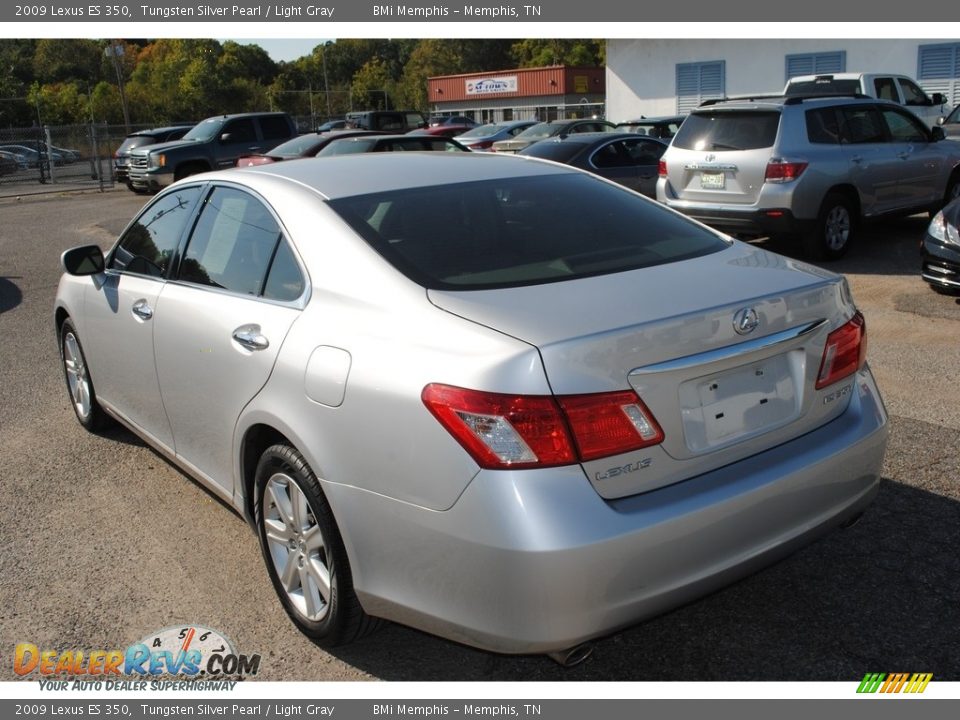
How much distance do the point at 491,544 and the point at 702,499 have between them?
630mm

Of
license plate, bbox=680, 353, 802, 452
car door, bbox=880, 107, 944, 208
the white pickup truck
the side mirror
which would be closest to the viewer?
license plate, bbox=680, 353, 802, 452

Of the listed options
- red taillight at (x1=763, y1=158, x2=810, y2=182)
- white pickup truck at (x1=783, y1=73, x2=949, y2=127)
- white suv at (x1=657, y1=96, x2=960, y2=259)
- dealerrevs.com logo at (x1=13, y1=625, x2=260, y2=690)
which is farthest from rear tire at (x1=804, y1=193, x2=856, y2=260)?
dealerrevs.com logo at (x1=13, y1=625, x2=260, y2=690)

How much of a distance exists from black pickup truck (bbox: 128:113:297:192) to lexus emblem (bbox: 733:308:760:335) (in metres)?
19.9

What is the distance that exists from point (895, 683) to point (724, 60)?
3154 cm

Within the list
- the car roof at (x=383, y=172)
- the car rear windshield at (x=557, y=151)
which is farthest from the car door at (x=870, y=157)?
the car roof at (x=383, y=172)

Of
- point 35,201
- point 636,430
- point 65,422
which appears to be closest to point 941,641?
point 636,430

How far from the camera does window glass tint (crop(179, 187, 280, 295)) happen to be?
357cm

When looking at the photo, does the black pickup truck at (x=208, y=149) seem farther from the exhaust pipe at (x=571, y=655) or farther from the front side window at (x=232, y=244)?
the exhaust pipe at (x=571, y=655)

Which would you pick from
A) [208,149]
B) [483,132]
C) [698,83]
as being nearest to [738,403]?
[208,149]

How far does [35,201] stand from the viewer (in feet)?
82.6

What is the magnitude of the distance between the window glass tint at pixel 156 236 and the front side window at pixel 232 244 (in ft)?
0.69

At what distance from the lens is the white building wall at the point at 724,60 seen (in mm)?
27969

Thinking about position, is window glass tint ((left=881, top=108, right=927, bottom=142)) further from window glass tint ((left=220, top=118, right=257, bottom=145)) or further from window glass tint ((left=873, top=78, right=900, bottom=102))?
window glass tint ((left=220, top=118, right=257, bottom=145))
